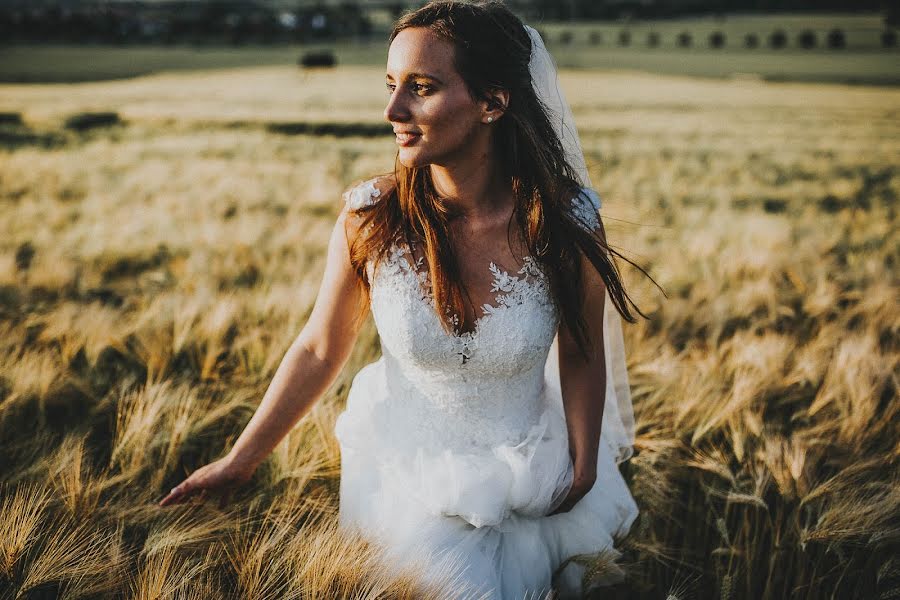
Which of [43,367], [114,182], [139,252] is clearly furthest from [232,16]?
[43,367]

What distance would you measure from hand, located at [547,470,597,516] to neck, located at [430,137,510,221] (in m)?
0.77

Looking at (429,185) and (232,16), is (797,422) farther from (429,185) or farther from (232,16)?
(232,16)

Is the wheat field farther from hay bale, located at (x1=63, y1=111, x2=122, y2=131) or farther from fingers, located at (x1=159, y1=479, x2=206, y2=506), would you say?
hay bale, located at (x1=63, y1=111, x2=122, y2=131)

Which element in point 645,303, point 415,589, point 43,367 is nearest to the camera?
point 415,589

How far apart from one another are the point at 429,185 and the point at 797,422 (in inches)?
74.8

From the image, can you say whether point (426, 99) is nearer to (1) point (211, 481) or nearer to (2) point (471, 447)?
(2) point (471, 447)

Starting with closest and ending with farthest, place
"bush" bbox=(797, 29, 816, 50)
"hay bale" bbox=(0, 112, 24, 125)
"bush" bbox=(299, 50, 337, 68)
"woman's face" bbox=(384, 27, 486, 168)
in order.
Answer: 1. "woman's face" bbox=(384, 27, 486, 168)
2. "hay bale" bbox=(0, 112, 24, 125)
3. "bush" bbox=(299, 50, 337, 68)
4. "bush" bbox=(797, 29, 816, 50)

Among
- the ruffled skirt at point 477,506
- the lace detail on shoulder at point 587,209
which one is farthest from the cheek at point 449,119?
the ruffled skirt at point 477,506

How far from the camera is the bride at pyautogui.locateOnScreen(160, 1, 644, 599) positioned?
5.24 feet

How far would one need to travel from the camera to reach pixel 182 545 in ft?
5.21

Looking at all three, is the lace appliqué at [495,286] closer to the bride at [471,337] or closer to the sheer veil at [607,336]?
the bride at [471,337]

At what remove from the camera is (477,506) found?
159cm

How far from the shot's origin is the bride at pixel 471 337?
1.60 m

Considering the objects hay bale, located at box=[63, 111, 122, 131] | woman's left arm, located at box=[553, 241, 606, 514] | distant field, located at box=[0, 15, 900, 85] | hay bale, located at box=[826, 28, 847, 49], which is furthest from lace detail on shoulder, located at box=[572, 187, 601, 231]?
hay bale, located at box=[826, 28, 847, 49]
